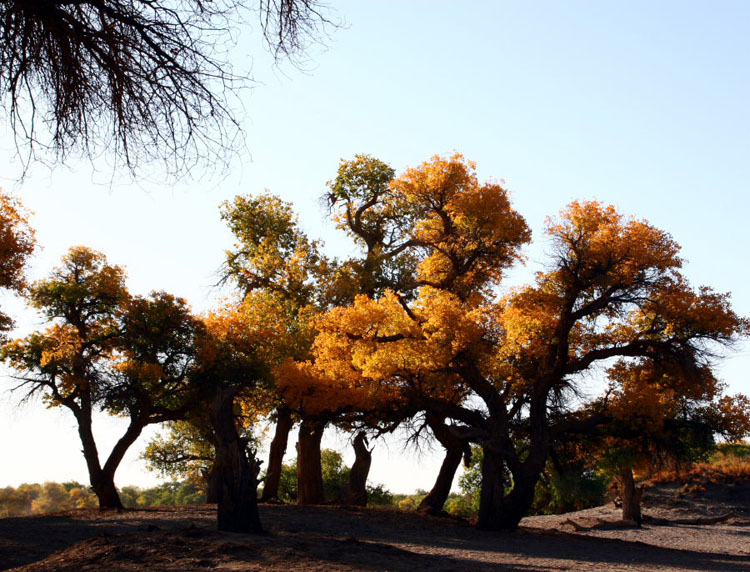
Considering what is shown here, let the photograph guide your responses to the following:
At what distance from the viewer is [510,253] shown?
2127cm

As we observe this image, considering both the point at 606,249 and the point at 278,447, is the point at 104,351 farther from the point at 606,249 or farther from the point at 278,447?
the point at 606,249

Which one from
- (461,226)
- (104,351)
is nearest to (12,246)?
(104,351)

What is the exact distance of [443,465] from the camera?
2388 cm

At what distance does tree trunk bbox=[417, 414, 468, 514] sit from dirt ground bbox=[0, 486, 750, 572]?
5.56 feet

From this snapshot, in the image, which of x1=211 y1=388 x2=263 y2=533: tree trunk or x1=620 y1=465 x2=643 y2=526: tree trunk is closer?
x1=211 y1=388 x2=263 y2=533: tree trunk

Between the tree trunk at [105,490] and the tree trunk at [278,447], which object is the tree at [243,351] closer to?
the tree trunk at [278,447]

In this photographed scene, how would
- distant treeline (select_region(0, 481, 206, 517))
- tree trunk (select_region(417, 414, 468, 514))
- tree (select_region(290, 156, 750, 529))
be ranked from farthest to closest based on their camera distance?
distant treeline (select_region(0, 481, 206, 517))
tree trunk (select_region(417, 414, 468, 514))
tree (select_region(290, 156, 750, 529))

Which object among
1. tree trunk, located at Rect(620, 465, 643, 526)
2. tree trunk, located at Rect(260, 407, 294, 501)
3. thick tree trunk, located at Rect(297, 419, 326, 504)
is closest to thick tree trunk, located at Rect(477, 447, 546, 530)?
tree trunk, located at Rect(620, 465, 643, 526)

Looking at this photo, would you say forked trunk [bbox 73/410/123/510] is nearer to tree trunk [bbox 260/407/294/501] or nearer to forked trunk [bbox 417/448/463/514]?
tree trunk [bbox 260/407/294/501]

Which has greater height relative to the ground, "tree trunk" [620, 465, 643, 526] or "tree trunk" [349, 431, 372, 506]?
"tree trunk" [349, 431, 372, 506]

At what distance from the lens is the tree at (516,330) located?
19047mm

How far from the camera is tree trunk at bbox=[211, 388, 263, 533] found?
12.9 m

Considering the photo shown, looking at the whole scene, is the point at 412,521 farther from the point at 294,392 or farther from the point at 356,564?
the point at 356,564

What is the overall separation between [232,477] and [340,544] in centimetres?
269
